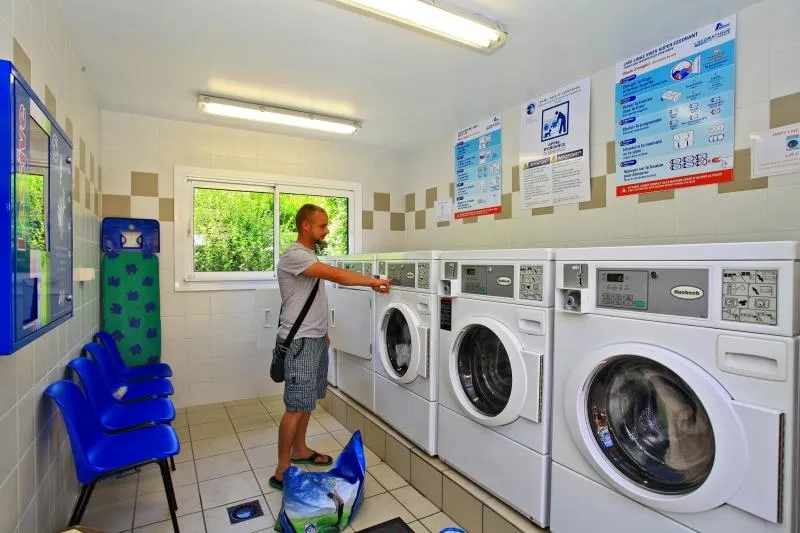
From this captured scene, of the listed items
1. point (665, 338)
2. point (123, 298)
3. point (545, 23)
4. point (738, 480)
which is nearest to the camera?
point (738, 480)

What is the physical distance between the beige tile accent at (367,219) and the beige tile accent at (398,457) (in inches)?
90.4

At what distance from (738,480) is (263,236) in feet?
12.2

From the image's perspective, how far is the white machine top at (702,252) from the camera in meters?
1.09

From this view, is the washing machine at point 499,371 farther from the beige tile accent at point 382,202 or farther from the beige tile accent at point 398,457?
the beige tile accent at point 382,202

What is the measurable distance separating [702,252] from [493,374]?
108 centimetres

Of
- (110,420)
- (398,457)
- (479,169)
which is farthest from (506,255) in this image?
(110,420)

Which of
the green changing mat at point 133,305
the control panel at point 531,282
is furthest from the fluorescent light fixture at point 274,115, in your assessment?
the control panel at point 531,282

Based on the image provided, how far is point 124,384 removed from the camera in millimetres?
2666

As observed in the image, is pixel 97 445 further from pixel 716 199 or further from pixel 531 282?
pixel 716 199

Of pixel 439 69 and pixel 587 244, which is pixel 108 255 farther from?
pixel 587 244

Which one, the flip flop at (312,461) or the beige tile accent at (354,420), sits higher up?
the beige tile accent at (354,420)

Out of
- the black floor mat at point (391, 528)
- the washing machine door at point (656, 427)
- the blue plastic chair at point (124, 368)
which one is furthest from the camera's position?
the blue plastic chair at point (124, 368)

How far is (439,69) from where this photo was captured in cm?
264

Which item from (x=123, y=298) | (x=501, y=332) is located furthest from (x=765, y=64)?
(x=123, y=298)
